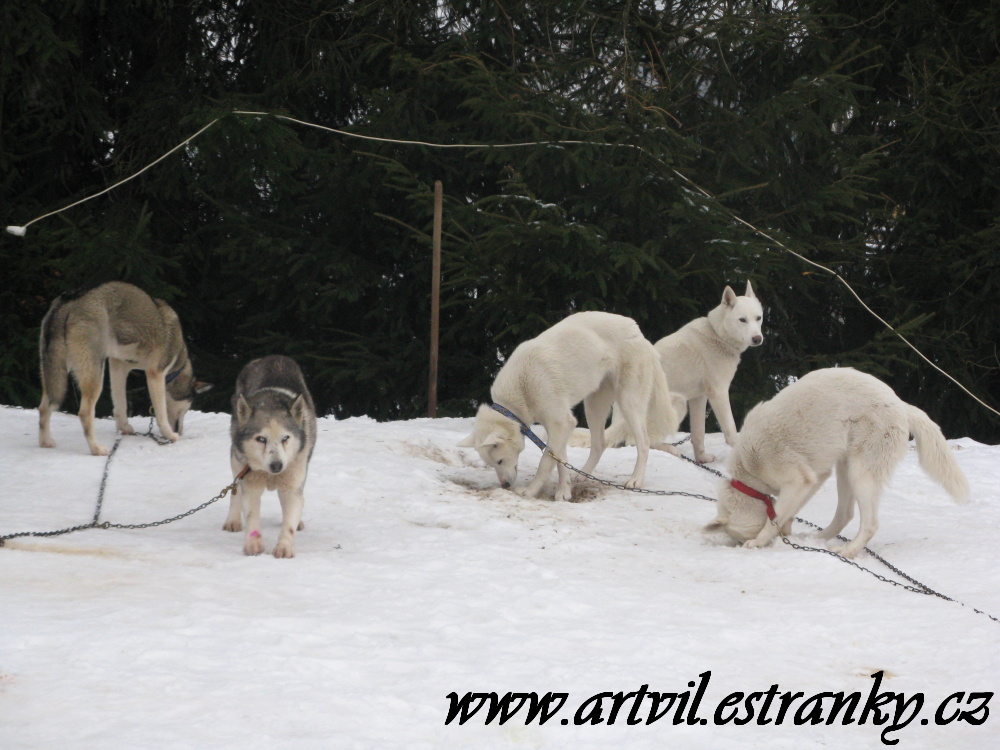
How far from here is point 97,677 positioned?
3311mm

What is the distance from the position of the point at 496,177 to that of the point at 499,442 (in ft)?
24.8

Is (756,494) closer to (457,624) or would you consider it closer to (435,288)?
(457,624)

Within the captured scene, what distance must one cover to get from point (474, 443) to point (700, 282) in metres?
5.69

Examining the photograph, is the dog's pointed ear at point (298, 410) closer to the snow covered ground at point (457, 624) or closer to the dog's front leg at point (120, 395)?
the snow covered ground at point (457, 624)

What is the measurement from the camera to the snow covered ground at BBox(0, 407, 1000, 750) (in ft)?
10.6

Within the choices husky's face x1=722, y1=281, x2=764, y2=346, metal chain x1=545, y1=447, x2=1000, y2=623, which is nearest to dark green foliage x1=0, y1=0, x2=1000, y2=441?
husky's face x1=722, y1=281, x2=764, y2=346

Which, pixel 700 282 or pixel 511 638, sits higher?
pixel 700 282

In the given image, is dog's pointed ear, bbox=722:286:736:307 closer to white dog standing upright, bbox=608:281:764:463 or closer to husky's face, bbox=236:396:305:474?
white dog standing upright, bbox=608:281:764:463

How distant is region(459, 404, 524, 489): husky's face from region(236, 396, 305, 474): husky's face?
2.30 meters

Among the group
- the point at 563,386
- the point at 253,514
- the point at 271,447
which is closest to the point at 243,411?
the point at 271,447

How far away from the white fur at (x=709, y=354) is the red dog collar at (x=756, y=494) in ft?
9.22

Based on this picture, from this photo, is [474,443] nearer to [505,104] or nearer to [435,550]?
[435,550]

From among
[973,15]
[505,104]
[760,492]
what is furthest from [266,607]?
[973,15]

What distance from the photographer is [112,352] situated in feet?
26.3
